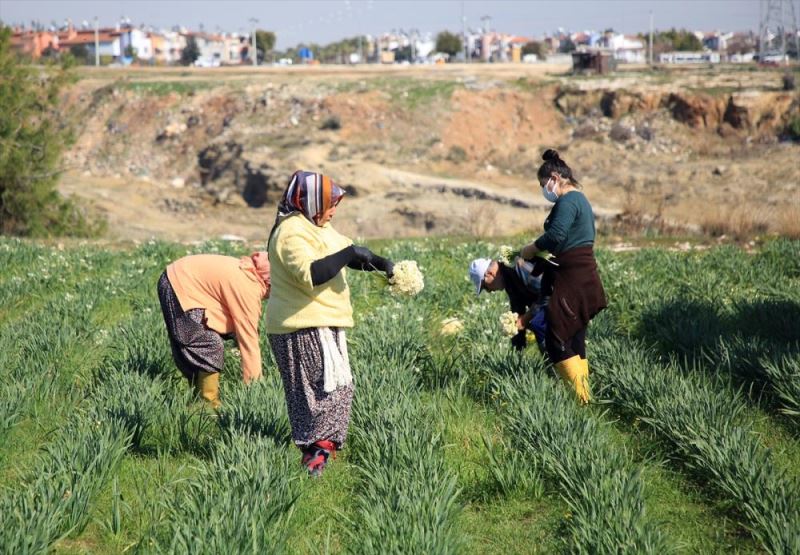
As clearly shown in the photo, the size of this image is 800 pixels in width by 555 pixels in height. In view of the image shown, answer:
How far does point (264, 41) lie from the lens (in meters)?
84.5

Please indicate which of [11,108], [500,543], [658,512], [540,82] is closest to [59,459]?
[500,543]

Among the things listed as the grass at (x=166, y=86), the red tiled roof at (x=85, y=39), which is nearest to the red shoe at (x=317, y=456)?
the grass at (x=166, y=86)

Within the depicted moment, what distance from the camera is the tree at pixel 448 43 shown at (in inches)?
3275

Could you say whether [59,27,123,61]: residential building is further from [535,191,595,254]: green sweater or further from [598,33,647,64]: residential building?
[535,191,595,254]: green sweater

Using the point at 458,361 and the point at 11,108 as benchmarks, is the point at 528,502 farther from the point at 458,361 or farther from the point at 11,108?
the point at 11,108

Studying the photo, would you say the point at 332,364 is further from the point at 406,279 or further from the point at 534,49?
the point at 534,49

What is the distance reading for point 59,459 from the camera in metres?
4.80

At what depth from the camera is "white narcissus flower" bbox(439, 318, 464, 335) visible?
8.35 metres

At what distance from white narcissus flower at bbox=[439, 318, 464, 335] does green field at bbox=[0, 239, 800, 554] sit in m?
0.08

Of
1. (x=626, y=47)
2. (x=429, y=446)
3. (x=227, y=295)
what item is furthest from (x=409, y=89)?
(x=626, y=47)

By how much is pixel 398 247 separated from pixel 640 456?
A: 693 centimetres

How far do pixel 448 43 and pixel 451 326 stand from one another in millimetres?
78066

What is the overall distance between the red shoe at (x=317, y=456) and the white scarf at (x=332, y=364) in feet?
1.06

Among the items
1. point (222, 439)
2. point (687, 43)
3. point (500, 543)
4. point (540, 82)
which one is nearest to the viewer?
point (500, 543)
